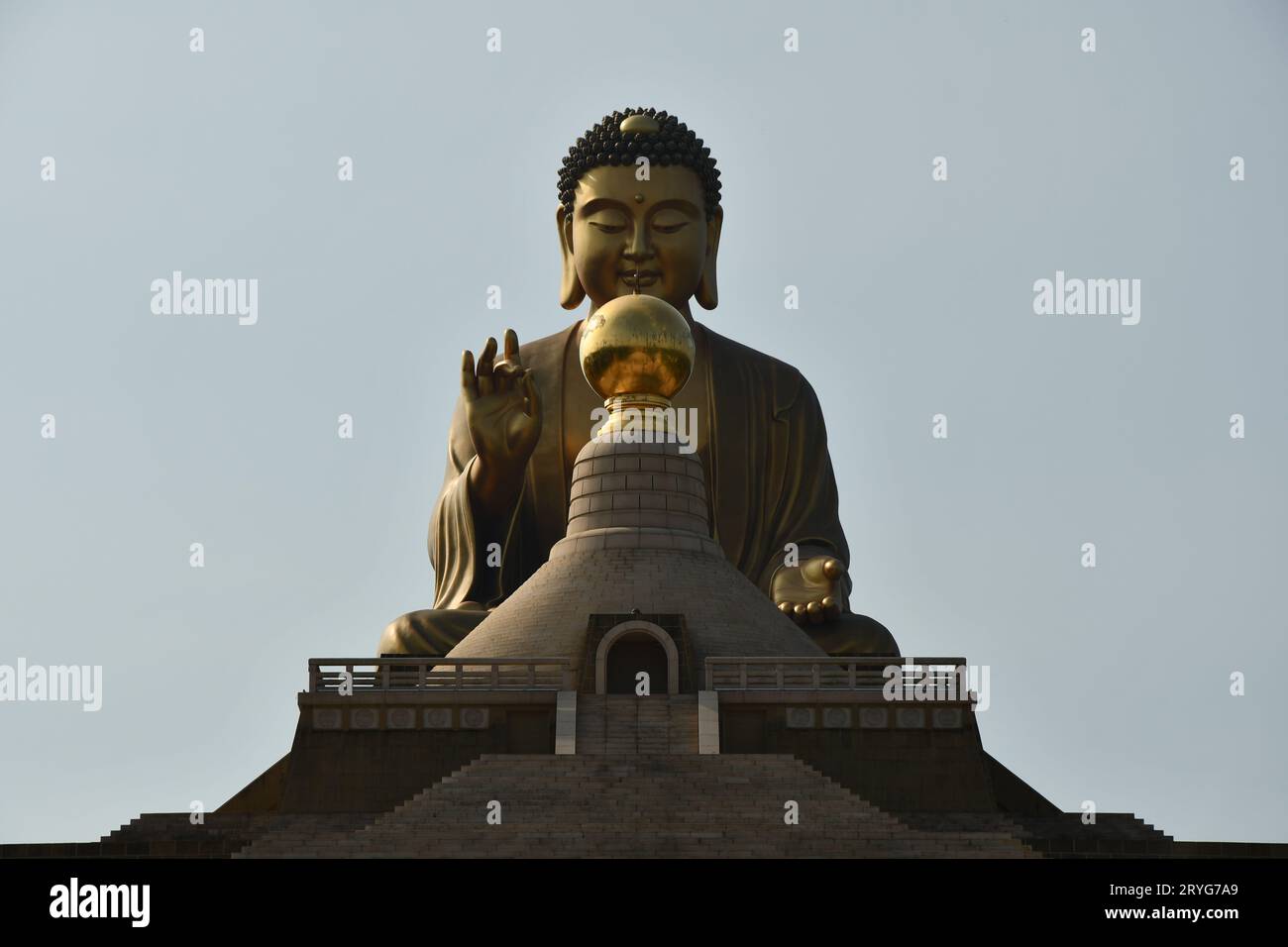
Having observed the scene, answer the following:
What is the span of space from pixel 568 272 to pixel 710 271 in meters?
1.78

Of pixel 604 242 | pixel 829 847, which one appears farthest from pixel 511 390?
pixel 829 847

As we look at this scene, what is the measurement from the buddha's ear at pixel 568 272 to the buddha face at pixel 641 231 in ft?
2.53

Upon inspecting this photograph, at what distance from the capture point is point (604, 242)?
32.4 m

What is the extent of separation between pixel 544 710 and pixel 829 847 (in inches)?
183

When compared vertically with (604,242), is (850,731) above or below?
below

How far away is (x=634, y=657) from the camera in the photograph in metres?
26.7

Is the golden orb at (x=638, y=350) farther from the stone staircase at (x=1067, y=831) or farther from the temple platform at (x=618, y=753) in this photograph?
the stone staircase at (x=1067, y=831)

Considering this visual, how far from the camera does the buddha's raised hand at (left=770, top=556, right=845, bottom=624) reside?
29.5m

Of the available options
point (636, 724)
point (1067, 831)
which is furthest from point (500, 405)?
point (1067, 831)

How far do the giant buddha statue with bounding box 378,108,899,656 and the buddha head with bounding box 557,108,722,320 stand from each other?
17 mm

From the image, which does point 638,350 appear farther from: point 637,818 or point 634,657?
point 637,818

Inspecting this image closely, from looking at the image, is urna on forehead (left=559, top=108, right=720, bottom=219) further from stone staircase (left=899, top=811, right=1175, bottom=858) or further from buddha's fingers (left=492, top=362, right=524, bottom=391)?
stone staircase (left=899, top=811, right=1175, bottom=858)

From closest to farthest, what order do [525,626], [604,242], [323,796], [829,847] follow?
[829,847] → [323,796] → [525,626] → [604,242]
